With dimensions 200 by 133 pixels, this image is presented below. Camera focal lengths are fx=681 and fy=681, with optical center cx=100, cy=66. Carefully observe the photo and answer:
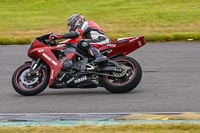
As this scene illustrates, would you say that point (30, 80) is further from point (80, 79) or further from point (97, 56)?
point (97, 56)

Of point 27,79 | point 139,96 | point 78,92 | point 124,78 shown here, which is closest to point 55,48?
point 27,79

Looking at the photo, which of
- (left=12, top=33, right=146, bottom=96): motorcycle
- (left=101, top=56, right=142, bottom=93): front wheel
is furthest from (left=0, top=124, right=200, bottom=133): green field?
(left=12, top=33, right=146, bottom=96): motorcycle

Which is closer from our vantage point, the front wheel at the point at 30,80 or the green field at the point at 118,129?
the green field at the point at 118,129

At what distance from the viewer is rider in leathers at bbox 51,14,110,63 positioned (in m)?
11.5

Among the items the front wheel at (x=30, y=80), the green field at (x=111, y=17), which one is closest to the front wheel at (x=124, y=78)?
the front wheel at (x=30, y=80)

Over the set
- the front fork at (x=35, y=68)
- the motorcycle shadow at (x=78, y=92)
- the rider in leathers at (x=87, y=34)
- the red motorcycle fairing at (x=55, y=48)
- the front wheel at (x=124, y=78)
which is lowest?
the motorcycle shadow at (x=78, y=92)

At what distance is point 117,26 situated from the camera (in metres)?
22.4

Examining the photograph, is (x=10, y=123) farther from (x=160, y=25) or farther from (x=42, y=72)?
(x=160, y=25)

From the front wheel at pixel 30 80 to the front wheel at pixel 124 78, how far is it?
1009mm

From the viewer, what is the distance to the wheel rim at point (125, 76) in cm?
1134

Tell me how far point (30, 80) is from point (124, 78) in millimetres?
1604

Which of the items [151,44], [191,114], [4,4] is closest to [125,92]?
[191,114]

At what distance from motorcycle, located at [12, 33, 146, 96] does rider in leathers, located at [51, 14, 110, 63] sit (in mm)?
115

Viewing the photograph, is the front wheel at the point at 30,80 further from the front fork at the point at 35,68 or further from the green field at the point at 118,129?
the green field at the point at 118,129
